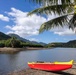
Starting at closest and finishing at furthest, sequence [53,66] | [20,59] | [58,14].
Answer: [58,14], [53,66], [20,59]

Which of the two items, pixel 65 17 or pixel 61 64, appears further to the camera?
pixel 61 64

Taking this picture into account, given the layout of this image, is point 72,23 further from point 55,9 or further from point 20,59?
point 20,59

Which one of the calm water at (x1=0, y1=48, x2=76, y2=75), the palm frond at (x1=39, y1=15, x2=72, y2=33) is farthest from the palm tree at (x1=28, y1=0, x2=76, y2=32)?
the calm water at (x1=0, y1=48, x2=76, y2=75)

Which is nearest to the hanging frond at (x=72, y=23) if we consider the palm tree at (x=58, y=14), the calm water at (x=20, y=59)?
the palm tree at (x=58, y=14)

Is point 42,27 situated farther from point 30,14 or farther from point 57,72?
point 57,72

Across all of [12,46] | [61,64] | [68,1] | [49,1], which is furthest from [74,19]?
[12,46]

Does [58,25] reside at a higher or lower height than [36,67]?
higher

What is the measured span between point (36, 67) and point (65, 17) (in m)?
11.5

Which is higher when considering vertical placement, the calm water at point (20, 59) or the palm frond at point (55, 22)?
the palm frond at point (55, 22)

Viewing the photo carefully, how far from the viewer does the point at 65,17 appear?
60.3ft

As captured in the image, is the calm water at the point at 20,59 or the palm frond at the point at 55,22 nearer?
the palm frond at the point at 55,22

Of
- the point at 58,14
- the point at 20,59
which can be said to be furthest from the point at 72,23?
the point at 20,59

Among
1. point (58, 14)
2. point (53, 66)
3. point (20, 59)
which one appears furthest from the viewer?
point (20, 59)

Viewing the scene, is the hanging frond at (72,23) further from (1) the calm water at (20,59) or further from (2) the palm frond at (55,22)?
(1) the calm water at (20,59)
